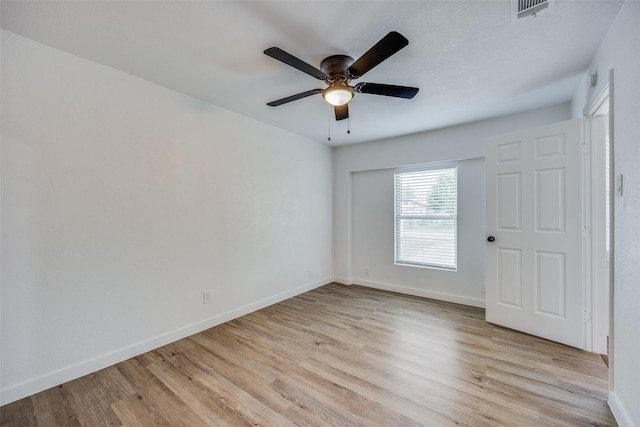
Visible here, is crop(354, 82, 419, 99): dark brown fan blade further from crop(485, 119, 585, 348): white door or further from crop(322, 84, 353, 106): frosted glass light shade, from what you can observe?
crop(485, 119, 585, 348): white door

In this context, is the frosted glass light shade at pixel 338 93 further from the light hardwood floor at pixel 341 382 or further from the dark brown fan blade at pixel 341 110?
the light hardwood floor at pixel 341 382

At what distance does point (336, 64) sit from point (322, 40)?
207mm

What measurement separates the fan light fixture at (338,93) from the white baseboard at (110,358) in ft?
8.40

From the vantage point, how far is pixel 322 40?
1847mm

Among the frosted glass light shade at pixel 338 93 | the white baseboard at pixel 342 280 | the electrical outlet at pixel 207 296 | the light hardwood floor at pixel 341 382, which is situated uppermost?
the frosted glass light shade at pixel 338 93

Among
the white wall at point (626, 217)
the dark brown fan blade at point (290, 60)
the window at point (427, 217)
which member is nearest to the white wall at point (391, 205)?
the window at point (427, 217)

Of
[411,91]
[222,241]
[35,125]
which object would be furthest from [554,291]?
[35,125]

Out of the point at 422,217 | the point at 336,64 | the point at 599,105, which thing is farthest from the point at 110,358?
the point at 599,105

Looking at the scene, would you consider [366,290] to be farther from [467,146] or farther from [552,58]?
[552,58]

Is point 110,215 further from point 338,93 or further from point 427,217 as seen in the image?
point 427,217

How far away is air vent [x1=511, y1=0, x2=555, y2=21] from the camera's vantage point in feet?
4.93

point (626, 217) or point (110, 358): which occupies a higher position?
point (626, 217)

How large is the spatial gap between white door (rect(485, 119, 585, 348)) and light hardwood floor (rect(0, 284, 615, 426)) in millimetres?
247

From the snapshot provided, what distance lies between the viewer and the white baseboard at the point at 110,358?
1825mm
